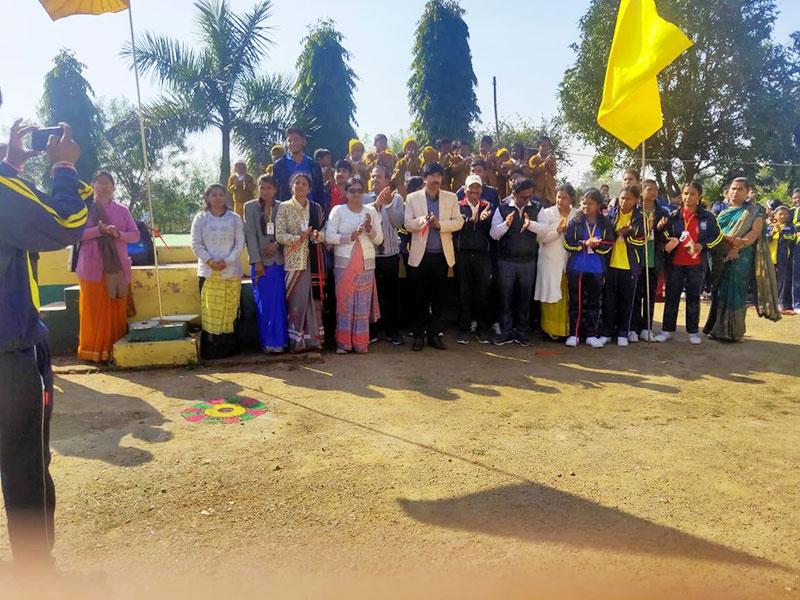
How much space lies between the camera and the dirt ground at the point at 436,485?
2730 mm

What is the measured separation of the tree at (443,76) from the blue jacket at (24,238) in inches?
912

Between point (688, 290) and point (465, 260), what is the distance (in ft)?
9.28

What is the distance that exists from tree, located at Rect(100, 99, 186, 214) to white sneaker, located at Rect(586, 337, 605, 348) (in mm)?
13769

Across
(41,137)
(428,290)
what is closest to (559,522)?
(41,137)

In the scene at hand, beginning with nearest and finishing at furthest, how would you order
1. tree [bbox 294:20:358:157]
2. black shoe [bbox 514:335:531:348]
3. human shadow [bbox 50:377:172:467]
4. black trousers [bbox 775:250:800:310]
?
human shadow [bbox 50:377:172:467]
black shoe [bbox 514:335:531:348]
black trousers [bbox 775:250:800:310]
tree [bbox 294:20:358:157]

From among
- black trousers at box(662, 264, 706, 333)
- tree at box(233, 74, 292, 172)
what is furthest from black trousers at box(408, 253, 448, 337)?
→ tree at box(233, 74, 292, 172)

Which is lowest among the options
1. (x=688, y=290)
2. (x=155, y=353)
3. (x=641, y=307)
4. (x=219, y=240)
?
(x=155, y=353)

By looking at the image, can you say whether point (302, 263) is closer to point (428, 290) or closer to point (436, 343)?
point (428, 290)

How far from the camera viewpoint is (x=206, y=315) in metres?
6.57

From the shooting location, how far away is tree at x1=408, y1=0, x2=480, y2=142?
2480 cm

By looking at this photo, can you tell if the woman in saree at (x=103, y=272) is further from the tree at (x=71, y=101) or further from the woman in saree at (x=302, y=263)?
the tree at (x=71, y=101)

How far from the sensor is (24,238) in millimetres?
2469

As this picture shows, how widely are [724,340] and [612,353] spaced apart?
5.65ft

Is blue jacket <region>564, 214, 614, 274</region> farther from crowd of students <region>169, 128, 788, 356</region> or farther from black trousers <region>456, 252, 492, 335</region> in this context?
black trousers <region>456, 252, 492, 335</region>
